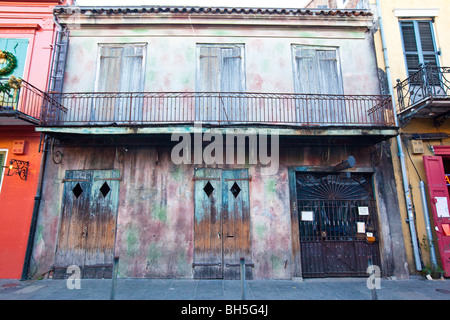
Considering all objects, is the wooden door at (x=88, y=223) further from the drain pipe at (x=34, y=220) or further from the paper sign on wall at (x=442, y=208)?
the paper sign on wall at (x=442, y=208)

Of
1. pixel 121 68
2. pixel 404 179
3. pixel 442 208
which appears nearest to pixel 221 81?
pixel 121 68

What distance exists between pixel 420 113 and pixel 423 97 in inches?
27.8

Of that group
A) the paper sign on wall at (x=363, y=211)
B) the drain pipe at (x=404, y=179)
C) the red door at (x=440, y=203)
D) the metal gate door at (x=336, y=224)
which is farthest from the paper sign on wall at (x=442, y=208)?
the paper sign on wall at (x=363, y=211)

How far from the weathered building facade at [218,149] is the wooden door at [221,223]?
4 cm

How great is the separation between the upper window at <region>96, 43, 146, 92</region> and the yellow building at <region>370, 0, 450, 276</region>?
8298mm

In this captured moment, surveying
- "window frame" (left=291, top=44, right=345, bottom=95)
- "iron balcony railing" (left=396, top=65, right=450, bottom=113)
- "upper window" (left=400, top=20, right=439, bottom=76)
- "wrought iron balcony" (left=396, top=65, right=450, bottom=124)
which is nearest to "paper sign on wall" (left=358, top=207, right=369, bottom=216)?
Answer: "wrought iron balcony" (left=396, top=65, right=450, bottom=124)

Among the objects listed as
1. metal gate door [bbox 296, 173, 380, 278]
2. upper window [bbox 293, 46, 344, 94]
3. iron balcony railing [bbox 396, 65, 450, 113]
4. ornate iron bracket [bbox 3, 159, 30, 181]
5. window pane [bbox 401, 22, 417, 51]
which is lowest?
metal gate door [bbox 296, 173, 380, 278]

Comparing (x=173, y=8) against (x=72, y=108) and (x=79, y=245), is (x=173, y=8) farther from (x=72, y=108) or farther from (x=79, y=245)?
(x=79, y=245)

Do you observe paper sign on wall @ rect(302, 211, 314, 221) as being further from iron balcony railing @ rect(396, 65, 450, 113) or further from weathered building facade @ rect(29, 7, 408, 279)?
iron balcony railing @ rect(396, 65, 450, 113)

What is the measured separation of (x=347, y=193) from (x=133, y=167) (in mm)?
6829

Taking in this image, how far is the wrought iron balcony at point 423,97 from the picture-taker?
7.09 m

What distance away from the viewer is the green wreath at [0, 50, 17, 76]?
8.07 m

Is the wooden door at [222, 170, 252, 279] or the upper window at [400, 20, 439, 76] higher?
the upper window at [400, 20, 439, 76]

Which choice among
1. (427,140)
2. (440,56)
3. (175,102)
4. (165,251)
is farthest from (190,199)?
(440,56)
